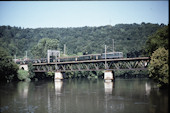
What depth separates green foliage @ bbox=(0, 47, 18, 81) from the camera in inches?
2724

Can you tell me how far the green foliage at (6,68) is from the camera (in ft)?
227

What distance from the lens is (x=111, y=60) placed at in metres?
66.2

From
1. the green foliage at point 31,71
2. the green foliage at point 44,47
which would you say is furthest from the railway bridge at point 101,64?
the green foliage at point 44,47

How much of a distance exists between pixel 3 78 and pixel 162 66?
54.2m

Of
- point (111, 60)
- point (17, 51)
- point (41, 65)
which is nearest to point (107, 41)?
point (17, 51)

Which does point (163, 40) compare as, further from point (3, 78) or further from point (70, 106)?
point (3, 78)

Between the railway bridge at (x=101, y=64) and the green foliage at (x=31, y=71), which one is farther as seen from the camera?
the green foliage at (x=31, y=71)

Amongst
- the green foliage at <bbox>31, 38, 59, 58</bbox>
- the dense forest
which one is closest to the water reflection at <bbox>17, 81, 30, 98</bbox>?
the green foliage at <bbox>31, 38, 59, 58</bbox>

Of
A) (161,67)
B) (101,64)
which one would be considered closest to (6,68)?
(101,64)

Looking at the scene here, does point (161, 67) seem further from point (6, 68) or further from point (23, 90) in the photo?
point (6, 68)

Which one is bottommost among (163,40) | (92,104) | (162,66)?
Result: (92,104)

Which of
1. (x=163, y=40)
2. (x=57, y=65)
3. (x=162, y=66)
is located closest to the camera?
(x=162, y=66)

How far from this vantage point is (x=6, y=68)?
232 ft

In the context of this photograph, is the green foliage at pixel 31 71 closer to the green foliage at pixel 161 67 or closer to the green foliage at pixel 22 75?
the green foliage at pixel 22 75
